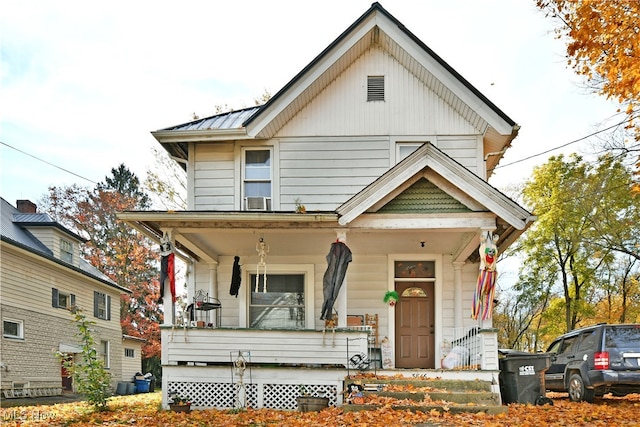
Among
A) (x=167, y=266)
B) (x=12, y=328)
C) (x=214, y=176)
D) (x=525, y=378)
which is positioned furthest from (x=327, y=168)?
(x=12, y=328)

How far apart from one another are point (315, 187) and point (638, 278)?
22.5 meters

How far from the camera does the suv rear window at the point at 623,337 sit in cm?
1247

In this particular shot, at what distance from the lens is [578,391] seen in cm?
1320

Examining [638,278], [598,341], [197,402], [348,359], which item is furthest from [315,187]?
[638,278]

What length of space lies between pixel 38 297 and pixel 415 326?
45.4 feet

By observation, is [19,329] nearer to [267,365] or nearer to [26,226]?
[26,226]

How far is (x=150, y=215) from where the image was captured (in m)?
12.9

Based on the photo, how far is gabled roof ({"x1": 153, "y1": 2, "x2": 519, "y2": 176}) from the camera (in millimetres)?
15219

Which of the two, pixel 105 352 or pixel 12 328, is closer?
pixel 12 328

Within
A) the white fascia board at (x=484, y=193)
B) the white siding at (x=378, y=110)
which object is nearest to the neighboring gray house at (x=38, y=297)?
the white siding at (x=378, y=110)

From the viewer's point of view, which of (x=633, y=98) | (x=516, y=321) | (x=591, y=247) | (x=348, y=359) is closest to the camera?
(x=348, y=359)

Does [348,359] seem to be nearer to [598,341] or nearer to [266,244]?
[266,244]

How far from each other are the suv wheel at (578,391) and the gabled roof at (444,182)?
3252 millimetres

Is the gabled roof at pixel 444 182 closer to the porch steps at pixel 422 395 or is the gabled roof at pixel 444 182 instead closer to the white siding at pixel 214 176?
the porch steps at pixel 422 395
